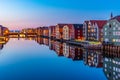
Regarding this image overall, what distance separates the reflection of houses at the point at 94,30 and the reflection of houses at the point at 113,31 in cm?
1122

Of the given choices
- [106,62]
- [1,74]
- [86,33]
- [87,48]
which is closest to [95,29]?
[86,33]

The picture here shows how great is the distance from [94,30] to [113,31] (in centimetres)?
1760

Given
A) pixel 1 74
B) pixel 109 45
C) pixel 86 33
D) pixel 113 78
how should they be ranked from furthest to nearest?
pixel 86 33 < pixel 109 45 < pixel 1 74 < pixel 113 78

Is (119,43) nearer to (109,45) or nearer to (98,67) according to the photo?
(109,45)

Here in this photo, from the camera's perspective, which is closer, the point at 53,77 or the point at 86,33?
the point at 53,77

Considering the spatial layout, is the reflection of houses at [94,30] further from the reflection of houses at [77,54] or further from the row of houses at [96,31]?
the reflection of houses at [77,54]

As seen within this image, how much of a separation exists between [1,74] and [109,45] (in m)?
22.9

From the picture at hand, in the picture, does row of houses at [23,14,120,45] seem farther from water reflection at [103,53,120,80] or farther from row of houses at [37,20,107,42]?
water reflection at [103,53,120,80]

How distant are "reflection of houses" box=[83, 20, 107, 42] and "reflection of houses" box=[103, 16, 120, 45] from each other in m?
Result: 11.2

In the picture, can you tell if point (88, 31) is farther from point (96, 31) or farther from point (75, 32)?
point (75, 32)

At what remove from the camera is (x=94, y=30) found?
207 ft

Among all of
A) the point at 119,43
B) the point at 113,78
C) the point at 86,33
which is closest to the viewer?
the point at 113,78

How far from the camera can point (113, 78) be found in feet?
78.4

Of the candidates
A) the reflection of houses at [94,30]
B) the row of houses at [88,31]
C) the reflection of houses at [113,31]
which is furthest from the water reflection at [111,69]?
the row of houses at [88,31]
